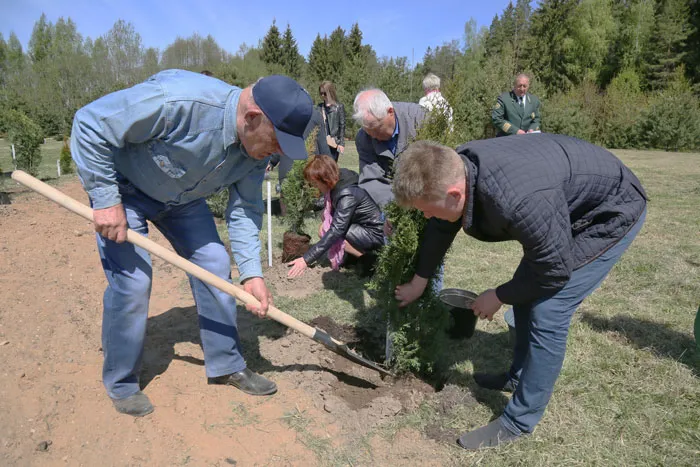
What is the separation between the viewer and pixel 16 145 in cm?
1116

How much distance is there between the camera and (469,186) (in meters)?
2.22

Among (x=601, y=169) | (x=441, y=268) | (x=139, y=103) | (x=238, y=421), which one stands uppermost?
(x=139, y=103)

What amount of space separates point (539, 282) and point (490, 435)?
1.06m

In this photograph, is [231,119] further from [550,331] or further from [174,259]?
[550,331]

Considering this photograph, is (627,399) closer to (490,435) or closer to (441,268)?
(490,435)

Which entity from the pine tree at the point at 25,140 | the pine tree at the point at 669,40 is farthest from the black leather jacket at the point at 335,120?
the pine tree at the point at 669,40

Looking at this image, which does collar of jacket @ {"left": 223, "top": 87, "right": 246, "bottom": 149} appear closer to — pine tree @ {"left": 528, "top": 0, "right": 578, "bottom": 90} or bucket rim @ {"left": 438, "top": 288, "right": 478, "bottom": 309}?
bucket rim @ {"left": 438, "top": 288, "right": 478, "bottom": 309}

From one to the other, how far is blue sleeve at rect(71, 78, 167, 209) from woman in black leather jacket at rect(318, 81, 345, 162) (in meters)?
6.15

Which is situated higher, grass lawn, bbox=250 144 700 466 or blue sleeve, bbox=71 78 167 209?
blue sleeve, bbox=71 78 167 209

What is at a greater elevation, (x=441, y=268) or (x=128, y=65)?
(x=128, y=65)

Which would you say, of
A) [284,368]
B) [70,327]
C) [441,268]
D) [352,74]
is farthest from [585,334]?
[352,74]

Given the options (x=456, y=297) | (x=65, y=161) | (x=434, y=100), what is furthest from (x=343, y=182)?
(x=65, y=161)

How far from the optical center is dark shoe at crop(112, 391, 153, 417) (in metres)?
2.88

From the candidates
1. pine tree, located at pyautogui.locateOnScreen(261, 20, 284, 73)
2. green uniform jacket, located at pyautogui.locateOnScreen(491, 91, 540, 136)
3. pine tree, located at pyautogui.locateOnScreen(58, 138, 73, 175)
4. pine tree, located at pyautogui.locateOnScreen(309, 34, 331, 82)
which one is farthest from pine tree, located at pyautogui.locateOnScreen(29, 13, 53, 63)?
green uniform jacket, located at pyautogui.locateOnScreen(491, 91, 540, 136)
